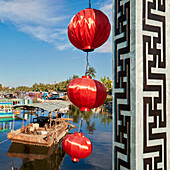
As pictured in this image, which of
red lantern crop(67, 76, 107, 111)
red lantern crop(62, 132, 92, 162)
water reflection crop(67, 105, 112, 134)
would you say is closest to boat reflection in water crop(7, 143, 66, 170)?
water reflection crop(67, 105, 112, 134)

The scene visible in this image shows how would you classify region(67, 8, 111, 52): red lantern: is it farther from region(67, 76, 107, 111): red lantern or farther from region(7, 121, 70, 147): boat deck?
region(7, 121, 70, 147): boat deck

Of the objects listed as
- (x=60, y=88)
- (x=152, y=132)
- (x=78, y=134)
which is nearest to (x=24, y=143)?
(x=78, y=134)

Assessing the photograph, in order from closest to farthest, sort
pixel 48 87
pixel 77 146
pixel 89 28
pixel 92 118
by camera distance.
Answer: pixel 77 146 → pixel 89 28 → pixel 92 118 → pixel 48 87

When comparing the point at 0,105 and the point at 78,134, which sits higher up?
the point at 78,134

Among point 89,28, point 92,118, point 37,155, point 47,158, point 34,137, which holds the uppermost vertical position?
point 89,28

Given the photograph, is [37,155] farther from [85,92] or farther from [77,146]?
[85,92]

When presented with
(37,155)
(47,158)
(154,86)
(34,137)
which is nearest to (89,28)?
(154,86)

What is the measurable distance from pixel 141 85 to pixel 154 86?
318 mm

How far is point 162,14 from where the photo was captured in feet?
9.95

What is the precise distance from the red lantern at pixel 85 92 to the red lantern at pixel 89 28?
84cm

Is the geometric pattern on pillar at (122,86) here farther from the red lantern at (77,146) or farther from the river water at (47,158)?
the river water at (47,158)

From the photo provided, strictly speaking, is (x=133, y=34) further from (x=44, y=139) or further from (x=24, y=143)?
(x=24, y=143)

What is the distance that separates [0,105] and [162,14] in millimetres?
35056

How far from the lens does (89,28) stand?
11.1 ft
